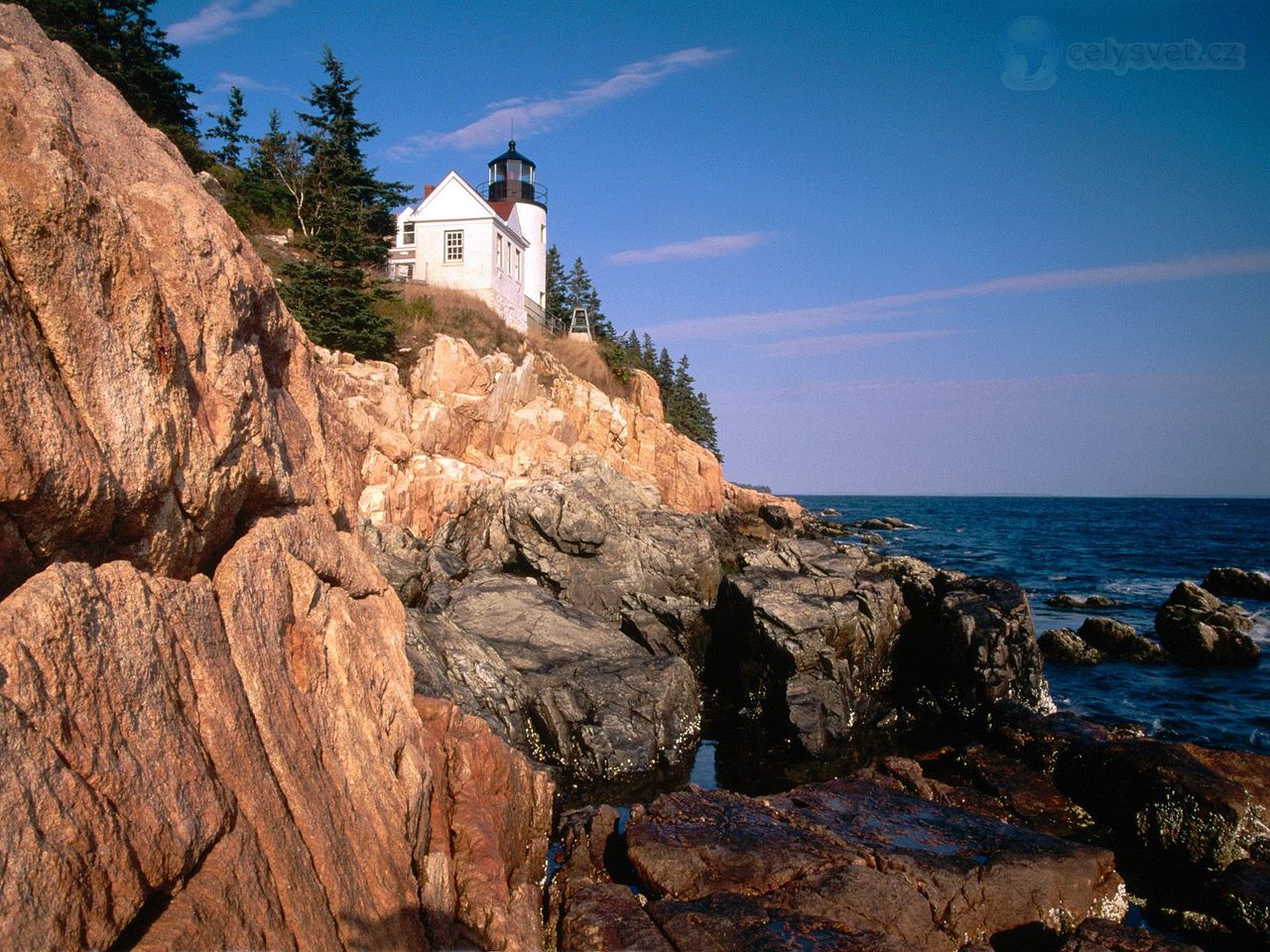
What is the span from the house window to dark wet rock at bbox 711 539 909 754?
32.0 m

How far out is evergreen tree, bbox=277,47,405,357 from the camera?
33.2 meters

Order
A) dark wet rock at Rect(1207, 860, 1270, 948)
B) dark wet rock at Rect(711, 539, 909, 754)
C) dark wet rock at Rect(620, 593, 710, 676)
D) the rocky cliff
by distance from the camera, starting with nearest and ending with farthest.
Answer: the rocky cliff
dark wet rock at Rect(1207, 860, 1270, 948)
dark wet rock at Rect(711, 539, 909, 754)
dark wet rock at Rect(620, 593, 710, 676)

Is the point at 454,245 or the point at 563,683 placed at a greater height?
the point at 454,245

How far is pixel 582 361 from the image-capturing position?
51531 millimetres

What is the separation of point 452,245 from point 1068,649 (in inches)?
1531

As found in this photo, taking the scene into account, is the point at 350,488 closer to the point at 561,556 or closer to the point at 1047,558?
the point at 561,556

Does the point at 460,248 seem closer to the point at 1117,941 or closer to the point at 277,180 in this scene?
the point at 277,180

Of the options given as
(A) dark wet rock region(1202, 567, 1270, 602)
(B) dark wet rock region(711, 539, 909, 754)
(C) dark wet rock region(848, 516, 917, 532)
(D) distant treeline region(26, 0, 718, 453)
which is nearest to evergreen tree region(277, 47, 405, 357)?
(D) distant treeline region(26, 0, 718, 453)

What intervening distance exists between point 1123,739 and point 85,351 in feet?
60.0

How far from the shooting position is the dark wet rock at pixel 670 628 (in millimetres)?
24109

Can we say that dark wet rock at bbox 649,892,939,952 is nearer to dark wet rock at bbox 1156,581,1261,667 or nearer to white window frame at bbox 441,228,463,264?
dark wet rock at bbox 1156,581,1261,667

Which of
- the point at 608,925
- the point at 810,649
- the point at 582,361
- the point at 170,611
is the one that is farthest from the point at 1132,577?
the point at 170,611

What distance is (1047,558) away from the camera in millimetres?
61688

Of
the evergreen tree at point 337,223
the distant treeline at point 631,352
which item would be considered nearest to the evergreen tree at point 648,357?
the distant treeline at point 631,352
